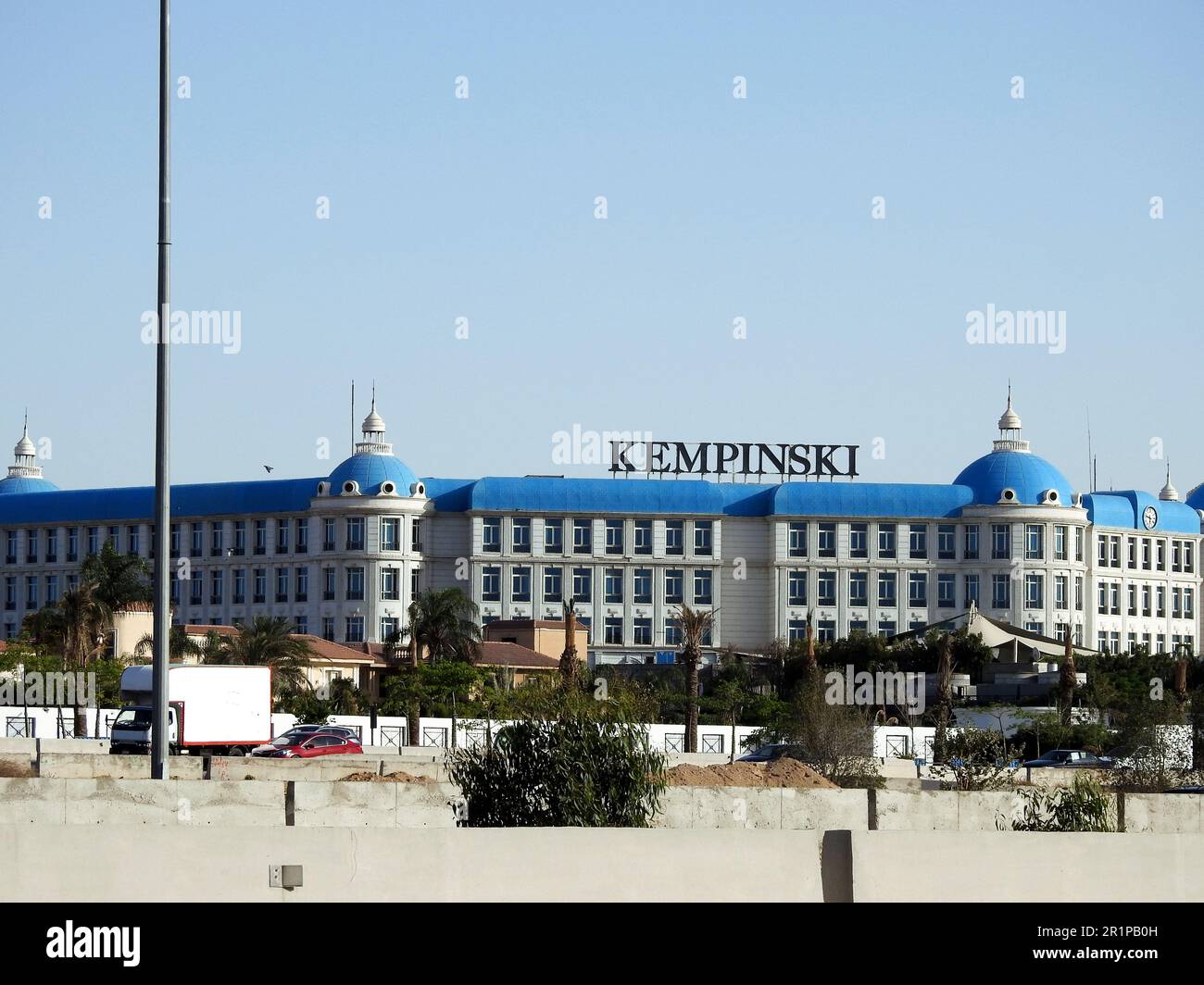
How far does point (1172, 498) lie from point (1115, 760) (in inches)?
4374

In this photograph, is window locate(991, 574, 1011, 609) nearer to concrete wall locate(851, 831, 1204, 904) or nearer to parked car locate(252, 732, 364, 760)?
parked car locate(252, 732, 364, 760)

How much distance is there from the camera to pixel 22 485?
160125 millimetres

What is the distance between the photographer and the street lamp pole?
24.6m

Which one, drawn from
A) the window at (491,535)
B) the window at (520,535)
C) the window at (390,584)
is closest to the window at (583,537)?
the window at (520,535)

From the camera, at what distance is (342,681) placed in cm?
10150

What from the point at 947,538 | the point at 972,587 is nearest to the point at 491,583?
the point at 947,538

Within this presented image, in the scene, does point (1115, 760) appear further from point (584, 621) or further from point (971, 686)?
point (584, 621)

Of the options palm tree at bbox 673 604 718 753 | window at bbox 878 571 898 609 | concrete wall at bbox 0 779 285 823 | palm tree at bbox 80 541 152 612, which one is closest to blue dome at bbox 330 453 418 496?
window at bbox 878 571 898 609

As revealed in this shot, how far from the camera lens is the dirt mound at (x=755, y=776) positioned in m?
39.8

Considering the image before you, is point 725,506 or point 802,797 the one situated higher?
point 725,506

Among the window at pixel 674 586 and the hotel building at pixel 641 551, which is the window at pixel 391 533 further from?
the window at pixel 674 586

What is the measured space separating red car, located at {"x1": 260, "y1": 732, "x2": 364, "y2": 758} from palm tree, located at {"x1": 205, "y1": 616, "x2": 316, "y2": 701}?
31.6 meters
